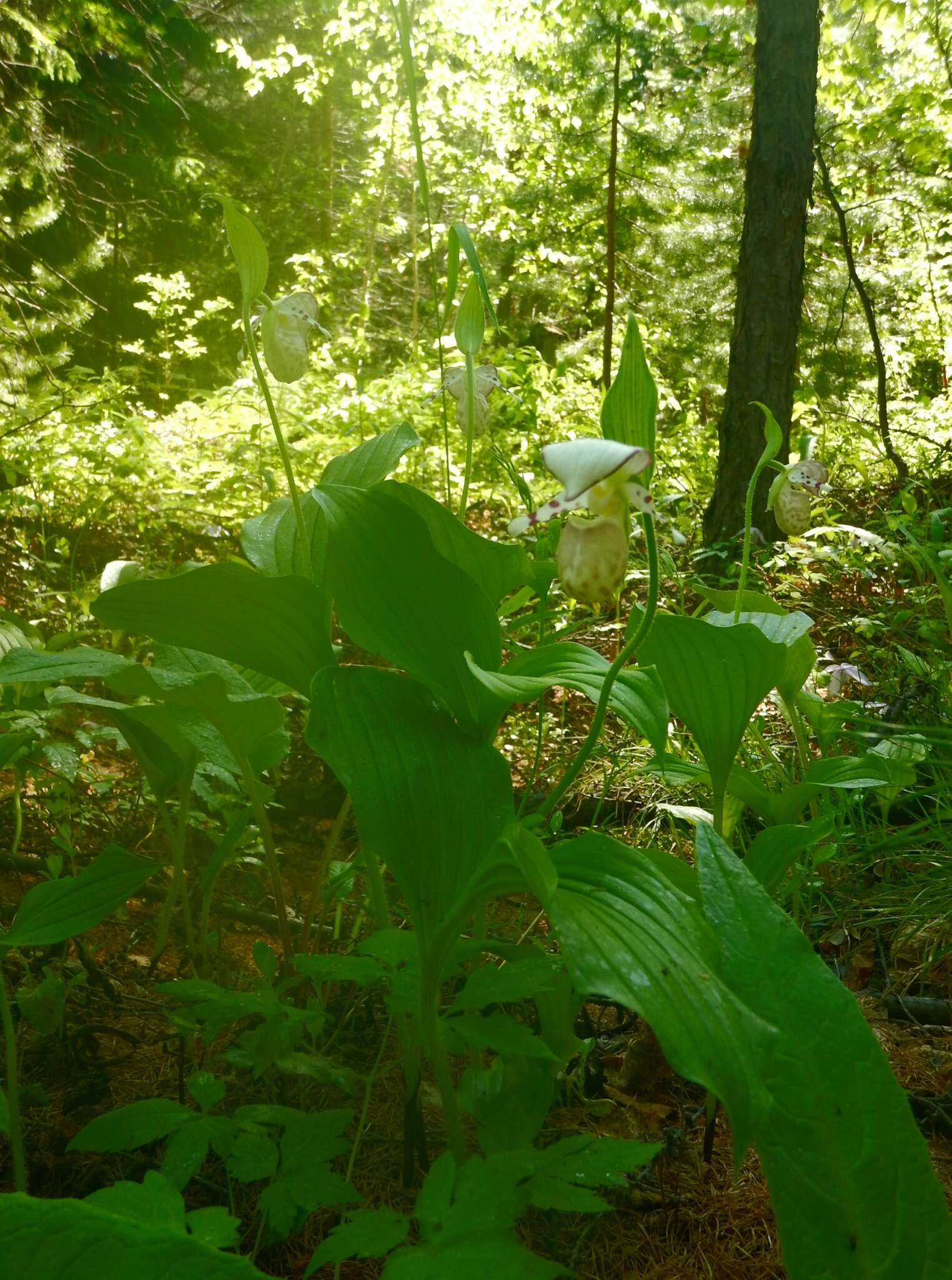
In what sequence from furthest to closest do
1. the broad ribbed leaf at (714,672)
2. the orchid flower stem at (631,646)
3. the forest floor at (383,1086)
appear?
the broad ribbed leaf at (714,672) → the forest floor at (383,1086) → the orchid flower stem at (631,646)

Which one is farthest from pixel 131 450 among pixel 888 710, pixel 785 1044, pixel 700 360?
pixel 700 360

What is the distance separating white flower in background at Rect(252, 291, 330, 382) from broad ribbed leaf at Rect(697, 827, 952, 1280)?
950 millimetres

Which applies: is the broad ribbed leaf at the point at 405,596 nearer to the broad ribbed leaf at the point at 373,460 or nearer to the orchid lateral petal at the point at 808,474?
the broad ribbed leaf at the point at 373,460

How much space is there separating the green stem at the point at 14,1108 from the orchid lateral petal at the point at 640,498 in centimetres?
74

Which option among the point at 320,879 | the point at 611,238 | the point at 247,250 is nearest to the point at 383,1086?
the point at 320,879

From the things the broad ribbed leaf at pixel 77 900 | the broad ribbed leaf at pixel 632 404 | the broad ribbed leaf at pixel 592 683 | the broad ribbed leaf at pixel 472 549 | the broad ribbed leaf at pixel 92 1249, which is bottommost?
the broad ribbed leaf at pixel 92 1249

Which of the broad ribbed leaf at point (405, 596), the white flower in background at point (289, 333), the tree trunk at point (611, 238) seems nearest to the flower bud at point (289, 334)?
the white flower in background at point (289, 333)

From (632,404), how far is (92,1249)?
0.79 metres

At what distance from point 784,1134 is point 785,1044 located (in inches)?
2.1

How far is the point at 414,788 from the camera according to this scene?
0.83 metres

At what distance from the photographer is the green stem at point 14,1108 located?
0.79m

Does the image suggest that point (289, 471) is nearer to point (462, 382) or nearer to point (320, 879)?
point (462, 382)

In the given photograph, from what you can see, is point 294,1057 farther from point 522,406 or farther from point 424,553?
point 522,406

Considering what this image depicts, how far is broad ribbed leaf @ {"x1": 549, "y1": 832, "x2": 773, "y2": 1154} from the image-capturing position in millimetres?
577
